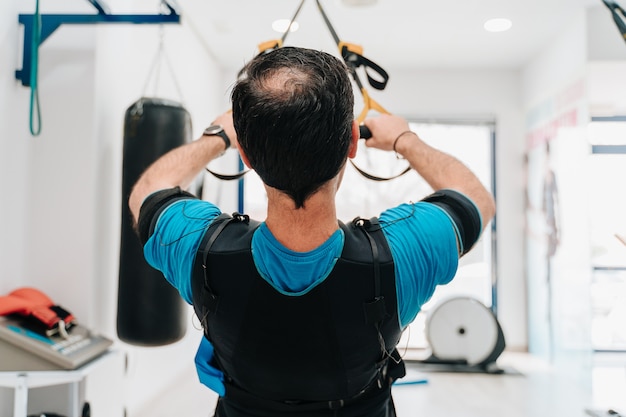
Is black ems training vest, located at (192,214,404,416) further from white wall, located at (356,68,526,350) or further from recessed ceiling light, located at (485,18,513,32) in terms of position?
white wall, located at (356,68,526,350)

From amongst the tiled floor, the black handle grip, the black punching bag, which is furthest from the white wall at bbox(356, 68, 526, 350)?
the black handle grip

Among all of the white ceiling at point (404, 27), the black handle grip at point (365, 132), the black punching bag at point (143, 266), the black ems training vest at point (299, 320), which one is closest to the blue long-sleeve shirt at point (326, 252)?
the black ems training vest at point (299, 320)

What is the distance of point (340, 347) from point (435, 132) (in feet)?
15.2

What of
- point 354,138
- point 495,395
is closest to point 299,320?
point 354,138

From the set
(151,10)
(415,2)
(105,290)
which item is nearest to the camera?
(105,290)

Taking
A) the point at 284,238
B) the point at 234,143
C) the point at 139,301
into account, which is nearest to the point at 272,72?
the point at 284,238

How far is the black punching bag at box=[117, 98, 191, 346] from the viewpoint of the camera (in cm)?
204

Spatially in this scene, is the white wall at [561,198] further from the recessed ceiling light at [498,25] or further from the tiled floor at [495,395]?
the recessed ceiling light at [498,25]

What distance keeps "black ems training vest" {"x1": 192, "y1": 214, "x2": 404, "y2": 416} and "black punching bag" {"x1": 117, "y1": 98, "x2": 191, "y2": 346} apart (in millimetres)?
1293

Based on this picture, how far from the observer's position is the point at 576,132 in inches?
148

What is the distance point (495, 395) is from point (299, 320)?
3133 millimetres

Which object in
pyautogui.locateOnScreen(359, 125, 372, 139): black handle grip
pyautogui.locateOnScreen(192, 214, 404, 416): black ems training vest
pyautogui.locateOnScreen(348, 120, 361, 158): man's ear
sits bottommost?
pyautogui.locateOnScreen(192, 214, 404, 416): black ems training vest

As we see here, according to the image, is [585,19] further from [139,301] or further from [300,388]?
[300,388]

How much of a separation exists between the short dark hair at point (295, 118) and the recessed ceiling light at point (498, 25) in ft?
11.8
